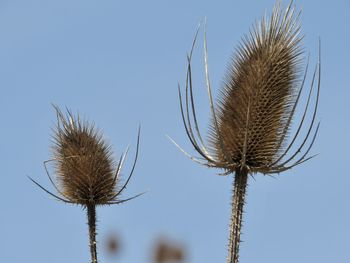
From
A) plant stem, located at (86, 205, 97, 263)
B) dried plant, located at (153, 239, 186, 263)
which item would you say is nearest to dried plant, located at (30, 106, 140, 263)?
plant stem, located at (86, 205, 97, 263)

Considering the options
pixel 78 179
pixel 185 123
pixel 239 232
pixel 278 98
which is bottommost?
pixel 239 232

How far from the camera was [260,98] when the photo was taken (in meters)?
5.94

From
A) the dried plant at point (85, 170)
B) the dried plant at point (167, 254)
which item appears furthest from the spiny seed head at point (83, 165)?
the dried plant at point (167, 254)

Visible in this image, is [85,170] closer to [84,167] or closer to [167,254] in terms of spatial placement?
[84,167]

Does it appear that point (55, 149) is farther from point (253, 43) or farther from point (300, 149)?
point (300, 149)

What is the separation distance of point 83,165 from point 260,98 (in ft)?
6.85

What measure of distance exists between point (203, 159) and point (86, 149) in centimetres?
174

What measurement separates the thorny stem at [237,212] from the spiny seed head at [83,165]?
1699 millimetres

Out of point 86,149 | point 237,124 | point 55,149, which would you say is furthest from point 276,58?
point 55,149

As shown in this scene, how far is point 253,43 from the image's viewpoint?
6383 millimetres

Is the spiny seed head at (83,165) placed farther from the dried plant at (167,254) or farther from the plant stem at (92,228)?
the dried plant at (167,254)

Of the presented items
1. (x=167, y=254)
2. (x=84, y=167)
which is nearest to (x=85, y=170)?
(x=84, y=167)

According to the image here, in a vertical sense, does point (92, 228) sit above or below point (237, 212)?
below

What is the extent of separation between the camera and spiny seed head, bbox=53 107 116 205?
22.5 feet
